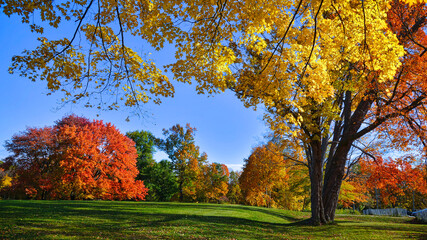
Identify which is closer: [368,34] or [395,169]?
[368,34]

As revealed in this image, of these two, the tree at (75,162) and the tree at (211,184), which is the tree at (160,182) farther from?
the tree at (75,162)

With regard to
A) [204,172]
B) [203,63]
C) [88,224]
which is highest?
[203,63]

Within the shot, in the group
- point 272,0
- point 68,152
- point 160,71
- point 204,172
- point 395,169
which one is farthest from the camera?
point 204,172

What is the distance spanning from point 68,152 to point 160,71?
40.4ft

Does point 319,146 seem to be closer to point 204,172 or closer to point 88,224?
point 88,224

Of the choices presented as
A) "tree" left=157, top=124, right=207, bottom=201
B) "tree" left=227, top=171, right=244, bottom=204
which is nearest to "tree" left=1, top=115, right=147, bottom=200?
"tree" left=157, top=124, right=207, bottom=201

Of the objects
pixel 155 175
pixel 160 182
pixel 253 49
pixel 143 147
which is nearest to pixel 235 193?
pixel 160 182

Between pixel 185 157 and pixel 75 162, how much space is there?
528 inches

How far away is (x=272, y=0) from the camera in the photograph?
4738mm

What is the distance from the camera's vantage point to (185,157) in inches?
1065

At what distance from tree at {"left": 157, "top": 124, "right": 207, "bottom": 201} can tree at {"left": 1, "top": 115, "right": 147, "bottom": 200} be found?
8.99m

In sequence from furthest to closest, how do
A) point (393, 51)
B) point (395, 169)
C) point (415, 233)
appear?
point (395, 169), point (415, 233), point (393, 51)

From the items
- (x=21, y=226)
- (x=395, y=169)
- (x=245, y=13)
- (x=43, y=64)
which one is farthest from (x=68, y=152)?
(x=395, y=169)

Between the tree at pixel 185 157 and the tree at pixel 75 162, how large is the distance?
8994 millimetres
